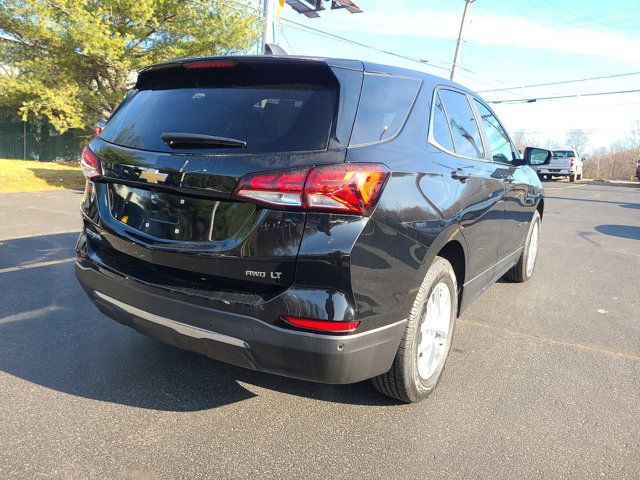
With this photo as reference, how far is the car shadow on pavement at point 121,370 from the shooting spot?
9.30ft

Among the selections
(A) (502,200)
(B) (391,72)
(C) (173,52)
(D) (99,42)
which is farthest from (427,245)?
(C) (173,52)

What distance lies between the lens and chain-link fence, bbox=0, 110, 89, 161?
2227 centimetres

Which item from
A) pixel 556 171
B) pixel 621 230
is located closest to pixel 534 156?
pixel 621 230

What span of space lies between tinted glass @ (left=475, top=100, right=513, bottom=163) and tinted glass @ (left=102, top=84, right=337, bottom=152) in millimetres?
2100

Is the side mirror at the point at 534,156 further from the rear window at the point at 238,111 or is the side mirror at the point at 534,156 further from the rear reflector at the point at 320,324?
the rear reflector at the point at 320,324

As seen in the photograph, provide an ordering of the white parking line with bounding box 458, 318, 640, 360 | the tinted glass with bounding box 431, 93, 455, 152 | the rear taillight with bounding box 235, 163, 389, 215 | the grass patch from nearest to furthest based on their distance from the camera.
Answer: the rear taillight with bounding box 235, 163, 389, 215 < the tinted glass with bounding box 431, 93, 455, 152 < the white parking line with bounding box 458, 318, 640, 360 < the grass patch

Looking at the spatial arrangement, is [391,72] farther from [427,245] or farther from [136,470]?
[136,470]

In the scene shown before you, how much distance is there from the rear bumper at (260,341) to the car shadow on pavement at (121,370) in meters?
0.53

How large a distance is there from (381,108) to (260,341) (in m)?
1.25

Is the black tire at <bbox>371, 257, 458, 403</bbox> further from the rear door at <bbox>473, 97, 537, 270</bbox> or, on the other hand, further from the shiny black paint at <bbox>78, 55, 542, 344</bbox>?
the rear door at <bbox>473, 97, 537, 270</bbox>

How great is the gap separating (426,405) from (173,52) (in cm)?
1648

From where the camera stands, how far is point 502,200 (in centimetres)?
395

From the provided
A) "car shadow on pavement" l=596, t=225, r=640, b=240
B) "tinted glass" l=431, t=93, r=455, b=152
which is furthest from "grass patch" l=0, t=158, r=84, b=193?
"car shadow on pavement" l=596, t=225, r=640, b=240

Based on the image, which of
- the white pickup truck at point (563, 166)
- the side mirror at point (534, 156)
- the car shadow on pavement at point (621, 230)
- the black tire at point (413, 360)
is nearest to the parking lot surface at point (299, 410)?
the black tire at point (413, 360)
